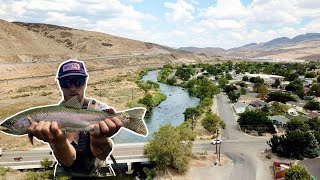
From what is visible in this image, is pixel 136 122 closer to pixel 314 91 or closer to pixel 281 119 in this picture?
pixel 281 119

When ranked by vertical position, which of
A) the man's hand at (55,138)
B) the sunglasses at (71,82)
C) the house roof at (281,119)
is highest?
the sunglasses at (71,82)

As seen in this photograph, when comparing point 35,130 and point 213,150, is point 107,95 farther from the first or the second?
point 35,130

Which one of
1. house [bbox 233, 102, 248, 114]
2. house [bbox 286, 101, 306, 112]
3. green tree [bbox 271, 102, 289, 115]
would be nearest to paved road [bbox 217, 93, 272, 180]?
house [bbox 233, 102, 248, 114]

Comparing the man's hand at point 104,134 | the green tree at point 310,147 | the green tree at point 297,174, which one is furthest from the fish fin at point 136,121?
the green tree at point 310,147

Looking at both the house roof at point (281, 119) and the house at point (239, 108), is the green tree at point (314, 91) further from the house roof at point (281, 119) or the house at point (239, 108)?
the house roof at point (281, 119)

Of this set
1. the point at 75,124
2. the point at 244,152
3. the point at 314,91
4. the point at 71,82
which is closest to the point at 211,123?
the point at 244,152

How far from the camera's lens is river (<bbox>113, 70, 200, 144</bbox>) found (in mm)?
49606

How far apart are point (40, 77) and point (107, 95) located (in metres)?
31.6

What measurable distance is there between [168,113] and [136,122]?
225 ft

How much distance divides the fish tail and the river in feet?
140

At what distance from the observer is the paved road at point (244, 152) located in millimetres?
37750

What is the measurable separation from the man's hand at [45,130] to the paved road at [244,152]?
34614 millimetres

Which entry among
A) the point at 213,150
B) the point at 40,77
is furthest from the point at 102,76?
the point at 213,150

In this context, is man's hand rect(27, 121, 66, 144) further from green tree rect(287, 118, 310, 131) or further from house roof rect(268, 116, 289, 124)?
house roof rect(268, 116, 289, 124)
